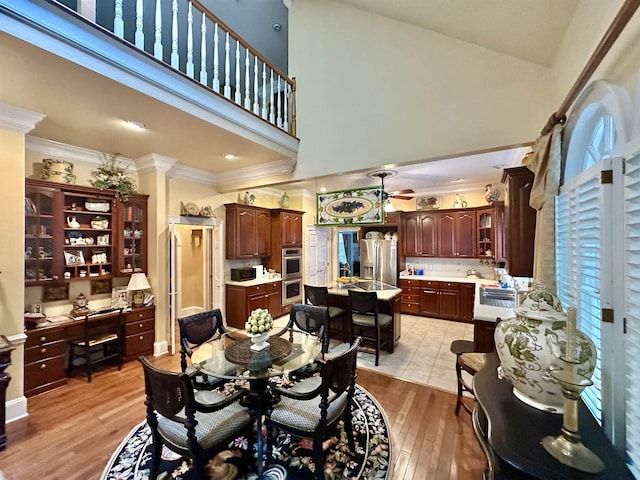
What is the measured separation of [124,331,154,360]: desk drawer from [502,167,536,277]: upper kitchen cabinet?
14.9ft

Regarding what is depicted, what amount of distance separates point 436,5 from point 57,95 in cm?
329

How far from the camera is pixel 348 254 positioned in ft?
26.6

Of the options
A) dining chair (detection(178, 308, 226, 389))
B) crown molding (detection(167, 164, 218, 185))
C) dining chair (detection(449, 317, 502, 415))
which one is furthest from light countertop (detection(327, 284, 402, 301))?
crown molding (detection(167, 164, 218, 185))

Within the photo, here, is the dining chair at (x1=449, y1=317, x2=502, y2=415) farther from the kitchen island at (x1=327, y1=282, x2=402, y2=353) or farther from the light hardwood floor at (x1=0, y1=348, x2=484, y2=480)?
the kitchen island at (x1=327, y1=282, x2=402, y2=353)

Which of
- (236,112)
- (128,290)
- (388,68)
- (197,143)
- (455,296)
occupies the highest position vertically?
(388,68)

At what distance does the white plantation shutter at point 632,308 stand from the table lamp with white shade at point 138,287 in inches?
179

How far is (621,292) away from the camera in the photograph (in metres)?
1.18

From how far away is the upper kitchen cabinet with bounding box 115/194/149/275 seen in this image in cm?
365

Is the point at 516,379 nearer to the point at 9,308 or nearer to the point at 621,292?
the point at 621,292

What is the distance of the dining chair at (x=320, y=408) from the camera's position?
1.68 metres

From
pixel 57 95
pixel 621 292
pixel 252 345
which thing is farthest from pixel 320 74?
pixel 621 292

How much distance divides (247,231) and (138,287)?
208 cm

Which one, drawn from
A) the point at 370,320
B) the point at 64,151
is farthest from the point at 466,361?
the point at 64,151

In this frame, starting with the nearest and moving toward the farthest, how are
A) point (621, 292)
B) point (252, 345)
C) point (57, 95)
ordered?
point (621, 292), point (57, 95), point (252, 345)
